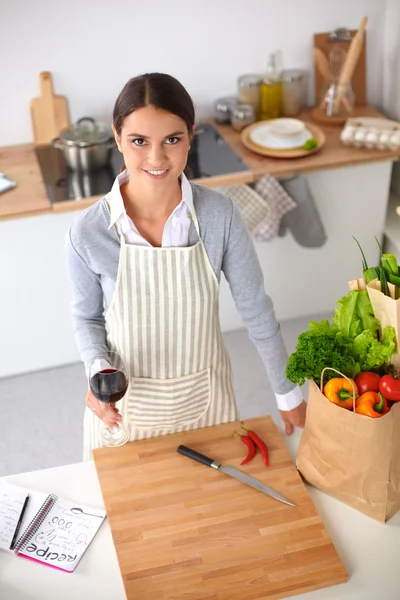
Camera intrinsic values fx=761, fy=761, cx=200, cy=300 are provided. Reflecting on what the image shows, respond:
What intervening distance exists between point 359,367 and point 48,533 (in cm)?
69

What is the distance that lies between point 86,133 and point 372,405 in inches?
79.7

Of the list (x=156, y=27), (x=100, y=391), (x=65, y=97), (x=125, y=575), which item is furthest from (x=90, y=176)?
(x=125, y=575)

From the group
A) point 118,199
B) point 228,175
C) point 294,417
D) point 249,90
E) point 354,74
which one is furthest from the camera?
point 354,74

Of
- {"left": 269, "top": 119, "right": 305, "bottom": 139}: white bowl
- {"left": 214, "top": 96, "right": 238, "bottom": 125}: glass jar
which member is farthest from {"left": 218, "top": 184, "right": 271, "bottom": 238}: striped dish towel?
{"left": 214, "top": 96, "right": 238, "bottom": 125}: glass jar

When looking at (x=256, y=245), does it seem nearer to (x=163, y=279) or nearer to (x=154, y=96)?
(x=163, y=279)

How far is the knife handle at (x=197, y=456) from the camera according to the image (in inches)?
62.8

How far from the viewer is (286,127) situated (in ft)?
10.5

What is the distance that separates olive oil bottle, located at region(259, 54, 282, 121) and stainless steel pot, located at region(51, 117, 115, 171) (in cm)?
73

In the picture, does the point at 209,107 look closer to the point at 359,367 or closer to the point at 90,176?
the point at 90,176

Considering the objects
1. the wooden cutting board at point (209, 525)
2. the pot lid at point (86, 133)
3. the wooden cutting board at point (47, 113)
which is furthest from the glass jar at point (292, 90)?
the wooden cutting board at point (209, 525)

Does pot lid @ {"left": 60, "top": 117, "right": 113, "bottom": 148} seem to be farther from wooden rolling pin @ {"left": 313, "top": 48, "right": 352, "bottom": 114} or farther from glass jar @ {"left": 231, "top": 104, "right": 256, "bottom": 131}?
wooden rolling pin @ {"left": 313, "top": 48, "right": 352, "bottom": 114}

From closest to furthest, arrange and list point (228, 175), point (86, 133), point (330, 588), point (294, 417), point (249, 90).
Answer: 1. point (330, 588)
2. point (294, 417)
3. point (228, 175)
4. point (86, 133)
5. point (249, 90)

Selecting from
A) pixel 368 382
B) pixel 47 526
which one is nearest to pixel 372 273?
pixel 368 382

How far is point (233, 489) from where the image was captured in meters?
1.55
